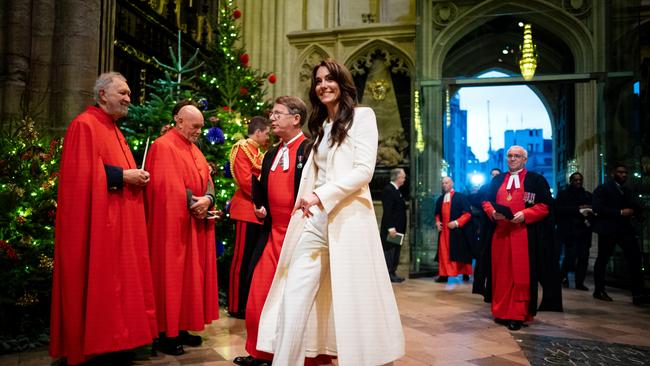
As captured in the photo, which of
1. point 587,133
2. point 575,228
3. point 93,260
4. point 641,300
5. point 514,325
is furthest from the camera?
point 587,133

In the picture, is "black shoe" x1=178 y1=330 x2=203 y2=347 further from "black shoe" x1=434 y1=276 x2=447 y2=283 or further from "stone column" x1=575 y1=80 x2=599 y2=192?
"stone column" x1=575 y1=80 x2=599 y2=192

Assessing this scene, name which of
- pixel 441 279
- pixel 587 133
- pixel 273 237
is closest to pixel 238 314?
pixel 273 237

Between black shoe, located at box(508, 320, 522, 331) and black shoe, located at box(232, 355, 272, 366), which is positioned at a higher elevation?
black shoe, located at box(232, 355, 272, 366)

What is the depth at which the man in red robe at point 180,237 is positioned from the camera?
11.0 ft

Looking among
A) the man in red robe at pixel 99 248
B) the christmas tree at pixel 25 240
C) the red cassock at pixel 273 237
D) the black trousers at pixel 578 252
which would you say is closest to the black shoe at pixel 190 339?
the man in red robe at pixel 99 248

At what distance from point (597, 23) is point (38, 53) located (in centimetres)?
948

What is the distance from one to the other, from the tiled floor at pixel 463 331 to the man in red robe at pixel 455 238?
1340mm

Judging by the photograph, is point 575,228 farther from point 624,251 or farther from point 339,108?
point 339,108

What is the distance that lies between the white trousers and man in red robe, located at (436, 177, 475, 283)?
6119mm

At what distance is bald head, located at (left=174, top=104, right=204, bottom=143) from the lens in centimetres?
366

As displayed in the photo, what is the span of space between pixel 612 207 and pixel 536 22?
498 cm

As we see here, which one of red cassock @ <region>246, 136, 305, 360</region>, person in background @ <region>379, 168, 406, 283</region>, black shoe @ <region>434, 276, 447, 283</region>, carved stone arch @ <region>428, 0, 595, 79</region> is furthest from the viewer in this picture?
carved stone arch @ <region>428, 0, 595, 79</region>

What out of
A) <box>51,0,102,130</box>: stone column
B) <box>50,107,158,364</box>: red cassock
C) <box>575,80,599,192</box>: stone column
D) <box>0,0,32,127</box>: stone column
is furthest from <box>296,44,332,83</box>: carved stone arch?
<box>50,107,158,364</box>: red cassock

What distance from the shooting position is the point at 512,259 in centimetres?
467
